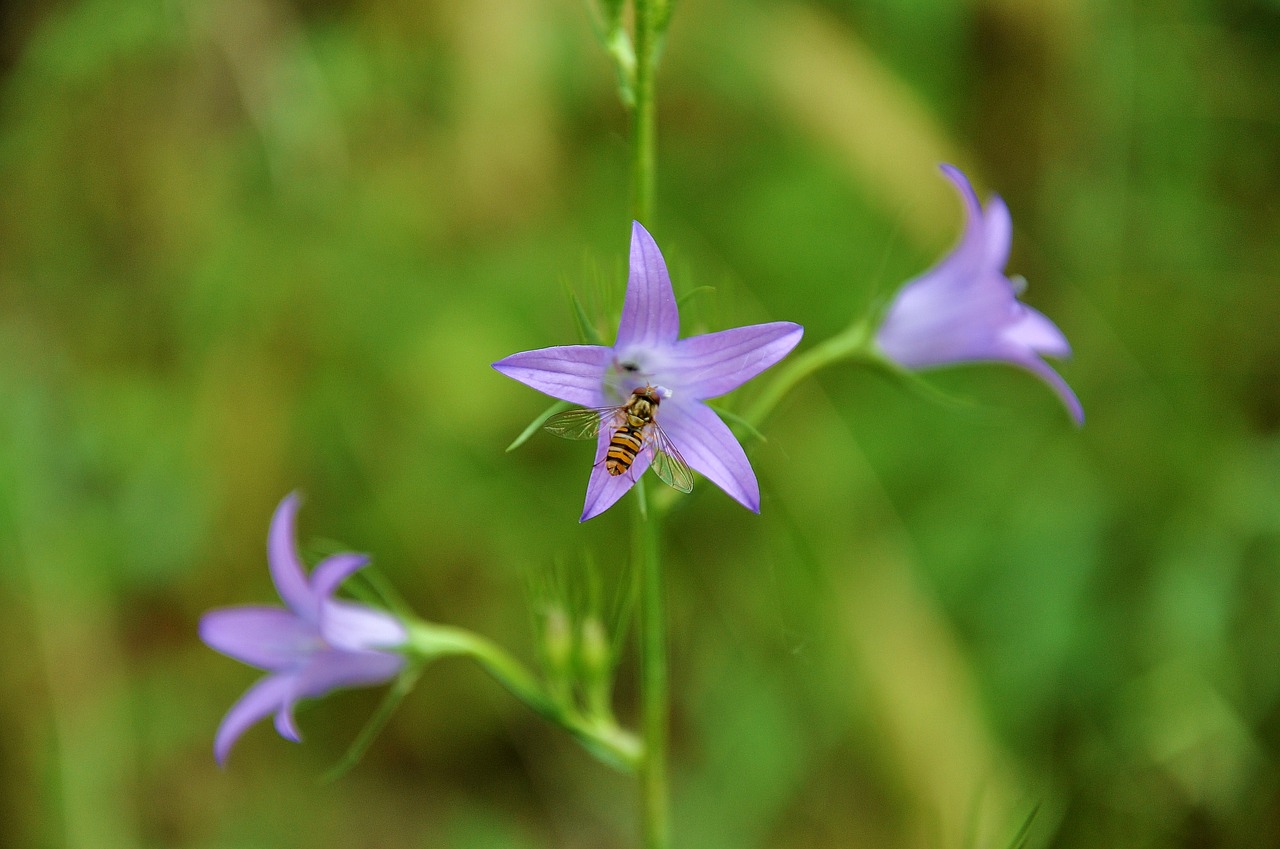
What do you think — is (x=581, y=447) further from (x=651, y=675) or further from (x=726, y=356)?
(x=726, y=356)

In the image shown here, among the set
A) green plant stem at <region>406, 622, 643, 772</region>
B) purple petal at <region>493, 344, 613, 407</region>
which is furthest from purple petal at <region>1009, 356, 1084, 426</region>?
green plant stem at <region>406, 622, 643, 772</region>

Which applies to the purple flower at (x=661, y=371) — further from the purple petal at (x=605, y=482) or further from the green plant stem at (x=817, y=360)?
the green plant stem at (x=817, y=360)

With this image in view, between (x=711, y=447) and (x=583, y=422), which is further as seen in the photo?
(x=583, y=422)

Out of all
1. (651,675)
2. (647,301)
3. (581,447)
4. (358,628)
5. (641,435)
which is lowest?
(581,447)

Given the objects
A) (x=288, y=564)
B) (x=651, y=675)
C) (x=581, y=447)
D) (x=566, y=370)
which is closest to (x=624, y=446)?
(x=566, y=370)

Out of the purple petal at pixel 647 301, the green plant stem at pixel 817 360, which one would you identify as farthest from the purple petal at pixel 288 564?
the green plant stem at pixel 817 360

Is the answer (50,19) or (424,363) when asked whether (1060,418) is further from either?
(50,19)

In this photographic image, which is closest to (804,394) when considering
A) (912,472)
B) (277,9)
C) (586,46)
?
(912,472)

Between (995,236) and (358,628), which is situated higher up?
(995,236)
